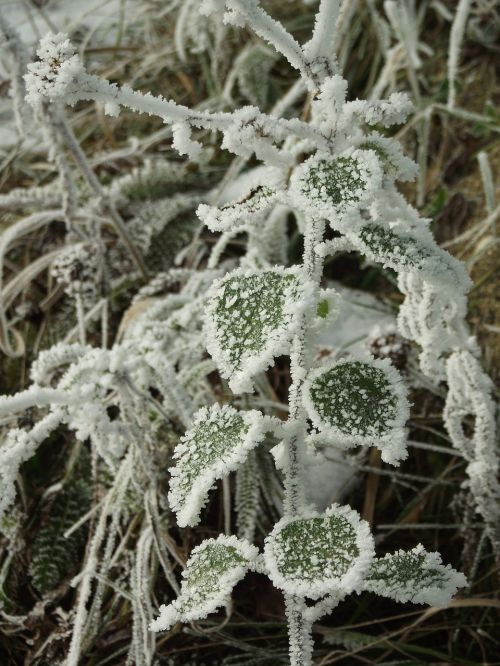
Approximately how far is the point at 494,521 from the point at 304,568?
0.46 m

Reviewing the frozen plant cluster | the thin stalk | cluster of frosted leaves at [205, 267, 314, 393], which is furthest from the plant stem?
the thin stalk

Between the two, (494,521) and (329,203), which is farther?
(494,521)

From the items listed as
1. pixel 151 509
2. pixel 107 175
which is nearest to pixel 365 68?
pixel 107 175

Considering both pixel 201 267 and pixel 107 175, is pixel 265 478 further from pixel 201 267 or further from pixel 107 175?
pixel 107 175

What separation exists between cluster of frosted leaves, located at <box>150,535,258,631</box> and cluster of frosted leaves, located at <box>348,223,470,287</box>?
336mm

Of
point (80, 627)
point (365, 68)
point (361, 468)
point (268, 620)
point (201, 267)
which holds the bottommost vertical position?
point (268, 620)

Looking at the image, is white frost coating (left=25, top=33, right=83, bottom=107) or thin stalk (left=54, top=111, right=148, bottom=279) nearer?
white frost coating (left=25, top=33, right=83, bottom=107)

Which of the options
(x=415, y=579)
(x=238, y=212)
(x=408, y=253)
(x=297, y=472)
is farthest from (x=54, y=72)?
(x=415, y=579)

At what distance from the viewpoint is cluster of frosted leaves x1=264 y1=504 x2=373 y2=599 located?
0.61 meters

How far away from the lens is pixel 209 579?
68 cm

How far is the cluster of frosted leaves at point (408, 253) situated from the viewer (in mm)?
635

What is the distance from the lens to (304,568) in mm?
635

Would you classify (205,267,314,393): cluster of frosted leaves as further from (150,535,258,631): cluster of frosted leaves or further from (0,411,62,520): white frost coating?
(0,411,62,520): white frost coating

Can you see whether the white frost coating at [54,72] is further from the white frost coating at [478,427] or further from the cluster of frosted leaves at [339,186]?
the white frost coating at [478,427]
